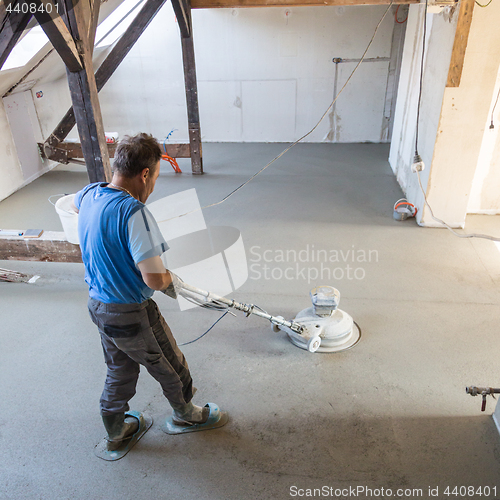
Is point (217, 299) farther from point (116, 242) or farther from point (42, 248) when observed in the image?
point (42, 248)

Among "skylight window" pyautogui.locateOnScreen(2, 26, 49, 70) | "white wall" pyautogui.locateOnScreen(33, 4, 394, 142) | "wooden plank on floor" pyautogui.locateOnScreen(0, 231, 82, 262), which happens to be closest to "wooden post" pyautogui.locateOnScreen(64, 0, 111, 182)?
"wooden plank on floor" pyautogui.locateOnScreen(0, 231, 82, 262)

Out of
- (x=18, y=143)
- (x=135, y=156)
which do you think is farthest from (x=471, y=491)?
(x=18, y=143)

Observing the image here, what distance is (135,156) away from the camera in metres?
1.74

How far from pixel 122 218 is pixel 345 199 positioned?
4.27 meters

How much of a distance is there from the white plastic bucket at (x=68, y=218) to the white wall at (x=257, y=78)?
14.2ft

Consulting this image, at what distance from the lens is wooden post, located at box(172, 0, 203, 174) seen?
5143 millimetres

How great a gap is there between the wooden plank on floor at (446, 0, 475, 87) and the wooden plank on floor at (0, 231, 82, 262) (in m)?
3.81

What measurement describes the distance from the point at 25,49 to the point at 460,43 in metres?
4.80

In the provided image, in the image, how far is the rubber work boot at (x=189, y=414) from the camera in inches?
87.9

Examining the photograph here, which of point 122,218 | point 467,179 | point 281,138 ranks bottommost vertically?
point 281,138

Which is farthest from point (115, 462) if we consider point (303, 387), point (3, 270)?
point (3, 270)

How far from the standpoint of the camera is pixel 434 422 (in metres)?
2.35

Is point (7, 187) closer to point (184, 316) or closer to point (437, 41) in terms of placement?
point (184, 316)

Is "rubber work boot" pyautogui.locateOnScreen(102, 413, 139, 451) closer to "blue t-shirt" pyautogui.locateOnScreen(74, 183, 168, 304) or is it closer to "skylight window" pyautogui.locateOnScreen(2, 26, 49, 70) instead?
"blue t-shirt" pyautogui.locateOnScreen(74, 183, 168, 304)
